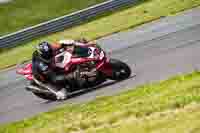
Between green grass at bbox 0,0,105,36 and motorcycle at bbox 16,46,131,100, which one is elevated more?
green grass at bbox 0,0,105,36

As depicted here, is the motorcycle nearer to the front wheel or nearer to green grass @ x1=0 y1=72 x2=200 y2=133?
the front wheel

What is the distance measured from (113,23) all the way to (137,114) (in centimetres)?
1500

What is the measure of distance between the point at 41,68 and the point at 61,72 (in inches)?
24.3

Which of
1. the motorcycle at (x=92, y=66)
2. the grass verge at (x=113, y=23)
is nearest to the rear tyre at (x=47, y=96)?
the motorcycle at (x=92, y=66)

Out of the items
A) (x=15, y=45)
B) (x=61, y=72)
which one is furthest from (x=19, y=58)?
(x=61, y=72)

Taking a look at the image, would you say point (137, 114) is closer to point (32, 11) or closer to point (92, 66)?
point (92, 66)

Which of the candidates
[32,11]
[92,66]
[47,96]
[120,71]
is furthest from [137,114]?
[32,11]

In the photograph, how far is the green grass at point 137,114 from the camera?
8.88 m

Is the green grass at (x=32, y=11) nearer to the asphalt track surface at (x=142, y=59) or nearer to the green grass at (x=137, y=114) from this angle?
the asphalt track surface at (x=142, y=59)

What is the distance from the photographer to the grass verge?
23859 millimetres

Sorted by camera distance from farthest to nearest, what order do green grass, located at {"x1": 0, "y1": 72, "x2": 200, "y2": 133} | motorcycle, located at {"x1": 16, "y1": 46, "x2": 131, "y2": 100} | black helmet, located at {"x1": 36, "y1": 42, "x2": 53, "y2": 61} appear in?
motorcycle, located at {"x1": 16, "y1": 46, "x2": 131, "y2": 100}, black helmet, located at {"x1": 36, "y1": 42, "x2": 53, "y2": 61}, green grass, located at {"x1": 0, "y1": 72, "x2": 200, "y2": 133}

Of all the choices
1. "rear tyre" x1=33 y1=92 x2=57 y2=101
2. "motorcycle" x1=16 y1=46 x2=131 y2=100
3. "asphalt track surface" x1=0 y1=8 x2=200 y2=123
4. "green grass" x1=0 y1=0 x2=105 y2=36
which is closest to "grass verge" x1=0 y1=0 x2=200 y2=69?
"asphalt track surface" x1=0 y1=8 x2=200 y2=123

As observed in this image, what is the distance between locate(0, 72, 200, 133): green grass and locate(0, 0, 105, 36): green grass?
1491cm

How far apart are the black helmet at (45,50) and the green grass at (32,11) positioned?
40.9ft
